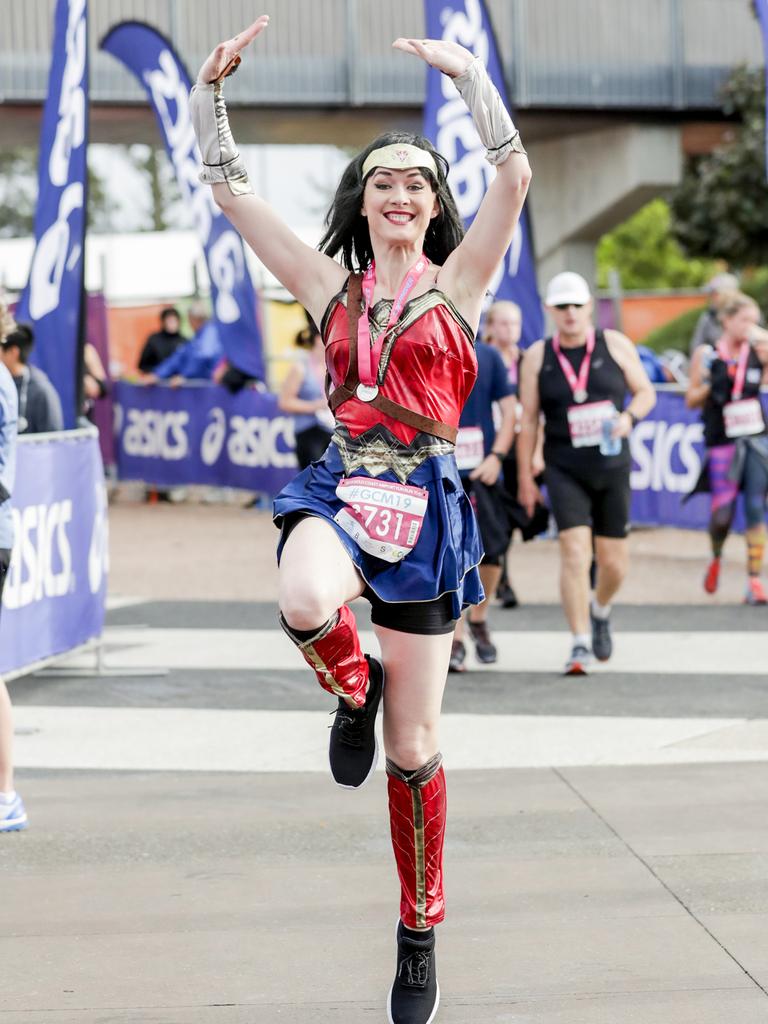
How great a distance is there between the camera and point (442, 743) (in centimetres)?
678

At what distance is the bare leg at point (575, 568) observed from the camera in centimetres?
802

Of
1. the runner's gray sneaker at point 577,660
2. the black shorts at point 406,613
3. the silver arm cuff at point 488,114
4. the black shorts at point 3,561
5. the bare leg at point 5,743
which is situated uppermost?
the silver arm cuff at point 488,114

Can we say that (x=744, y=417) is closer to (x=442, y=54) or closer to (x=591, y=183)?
(x=442, y=54)

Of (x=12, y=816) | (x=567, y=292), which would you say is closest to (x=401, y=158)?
(x=12, y=816)

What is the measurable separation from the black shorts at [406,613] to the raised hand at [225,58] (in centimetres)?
105

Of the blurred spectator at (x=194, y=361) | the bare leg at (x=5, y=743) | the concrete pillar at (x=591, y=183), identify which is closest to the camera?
the bare leg at (x=5, y=743)

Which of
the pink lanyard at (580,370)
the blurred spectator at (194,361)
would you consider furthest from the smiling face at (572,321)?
the blurred spectator at (194,361)

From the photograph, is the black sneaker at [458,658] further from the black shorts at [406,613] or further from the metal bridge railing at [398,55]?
the metal bridge railing at [398,55]

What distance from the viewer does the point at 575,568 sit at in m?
8.03

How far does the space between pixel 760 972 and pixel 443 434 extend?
1.48 metres

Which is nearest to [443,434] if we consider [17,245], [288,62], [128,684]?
[128,684]

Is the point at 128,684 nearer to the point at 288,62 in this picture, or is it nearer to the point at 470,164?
the point at 470,164

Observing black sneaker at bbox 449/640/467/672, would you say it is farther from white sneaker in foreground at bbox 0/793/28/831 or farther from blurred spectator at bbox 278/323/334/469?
white sneaker in foreground at bbox 0/793/28/831

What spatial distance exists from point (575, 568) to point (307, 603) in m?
4.73
